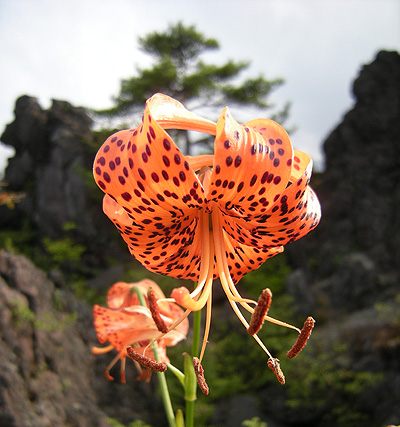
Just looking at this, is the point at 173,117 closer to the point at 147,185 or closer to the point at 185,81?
the point at 147,185

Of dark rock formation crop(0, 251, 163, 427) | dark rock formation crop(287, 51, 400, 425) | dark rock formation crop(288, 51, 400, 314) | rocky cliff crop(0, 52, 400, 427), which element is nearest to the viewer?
dark rock formation crop(0, 251, 163, 427)

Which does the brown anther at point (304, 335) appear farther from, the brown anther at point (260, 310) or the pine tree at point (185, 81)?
the pine tree at point (185, 81)

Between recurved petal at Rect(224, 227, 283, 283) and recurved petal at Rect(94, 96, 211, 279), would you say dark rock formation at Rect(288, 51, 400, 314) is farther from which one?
recurved petal at Rect(94, 96, 211, 279)

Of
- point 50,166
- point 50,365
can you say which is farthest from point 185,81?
point 50,365

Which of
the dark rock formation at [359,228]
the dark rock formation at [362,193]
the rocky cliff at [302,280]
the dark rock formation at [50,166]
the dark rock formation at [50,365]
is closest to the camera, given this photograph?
the dark rock formation at [50,365]

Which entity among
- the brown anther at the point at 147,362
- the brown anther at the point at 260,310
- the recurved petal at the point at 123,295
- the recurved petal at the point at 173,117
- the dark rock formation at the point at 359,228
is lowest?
the brown anther at the point at 147,362

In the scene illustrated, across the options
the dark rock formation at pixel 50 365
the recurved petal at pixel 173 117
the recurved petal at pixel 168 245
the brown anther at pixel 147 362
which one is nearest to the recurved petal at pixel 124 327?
the recurved petal at pixel 168 245

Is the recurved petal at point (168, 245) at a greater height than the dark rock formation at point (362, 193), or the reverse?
the dark rock formation at point (362, 193)

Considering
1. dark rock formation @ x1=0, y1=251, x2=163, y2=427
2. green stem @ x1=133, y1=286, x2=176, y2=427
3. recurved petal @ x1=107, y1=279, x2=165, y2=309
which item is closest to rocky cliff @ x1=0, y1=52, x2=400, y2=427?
dark rock formation @ x1=0, y1=251, x2=163, y2=427
